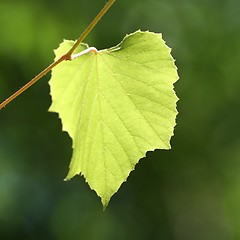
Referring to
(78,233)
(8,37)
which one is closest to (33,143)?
(78,233)

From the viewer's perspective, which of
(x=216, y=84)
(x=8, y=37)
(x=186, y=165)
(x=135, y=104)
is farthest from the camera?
(x=186, y=165)

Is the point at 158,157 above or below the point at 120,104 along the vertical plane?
above

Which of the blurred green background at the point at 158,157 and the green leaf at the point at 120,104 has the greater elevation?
the blurred green background at the point at 158,157

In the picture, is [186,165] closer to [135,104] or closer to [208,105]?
[208,105]

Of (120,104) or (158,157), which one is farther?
(158,157)
